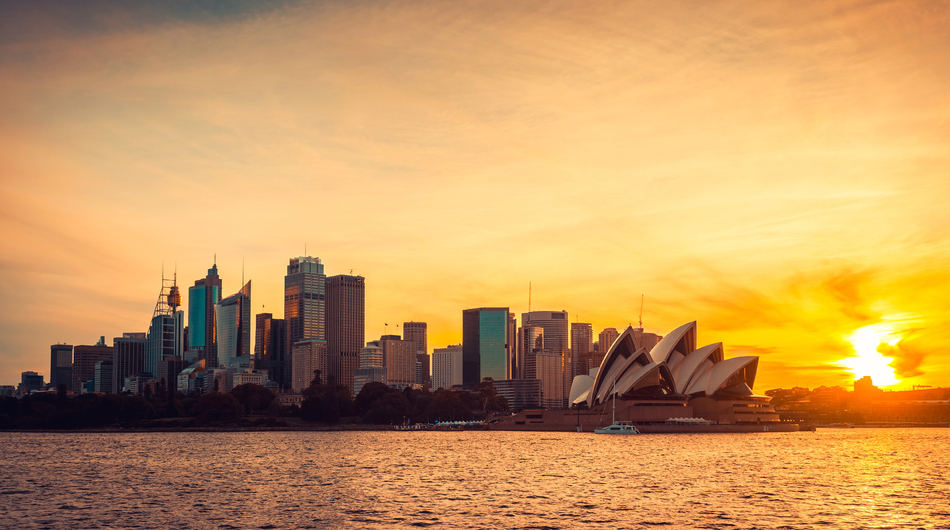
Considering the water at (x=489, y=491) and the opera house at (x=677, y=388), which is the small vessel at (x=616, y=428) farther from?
the water at (x=489, y=491)

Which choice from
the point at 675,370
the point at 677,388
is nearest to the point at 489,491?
the point at 677,388

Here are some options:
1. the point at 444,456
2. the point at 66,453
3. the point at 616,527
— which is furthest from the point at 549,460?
the point at 66,453

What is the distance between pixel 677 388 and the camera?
16800cm

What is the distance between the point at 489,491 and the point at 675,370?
119 metres

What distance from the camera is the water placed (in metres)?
43.8

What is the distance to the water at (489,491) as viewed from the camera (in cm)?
4381

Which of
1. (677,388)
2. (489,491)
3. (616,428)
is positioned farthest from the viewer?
(677,388)

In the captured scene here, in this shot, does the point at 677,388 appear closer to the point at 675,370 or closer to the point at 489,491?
the point at 675,370

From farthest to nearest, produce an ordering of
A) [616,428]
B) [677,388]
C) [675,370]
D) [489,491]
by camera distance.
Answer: [675,370] → [677,388] → [616,428] → [489,491]

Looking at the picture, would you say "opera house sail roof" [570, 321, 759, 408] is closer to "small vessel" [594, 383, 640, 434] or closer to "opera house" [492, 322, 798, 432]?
"opera house" [492, 322, 798, 432]

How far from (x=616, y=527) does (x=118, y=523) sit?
2460 cm

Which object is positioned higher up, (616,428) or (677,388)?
(677,388)

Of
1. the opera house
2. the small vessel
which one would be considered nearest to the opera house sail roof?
the opera house

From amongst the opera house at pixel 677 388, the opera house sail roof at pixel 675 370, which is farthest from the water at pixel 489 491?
the opera house sail roof at pixel 675 370
